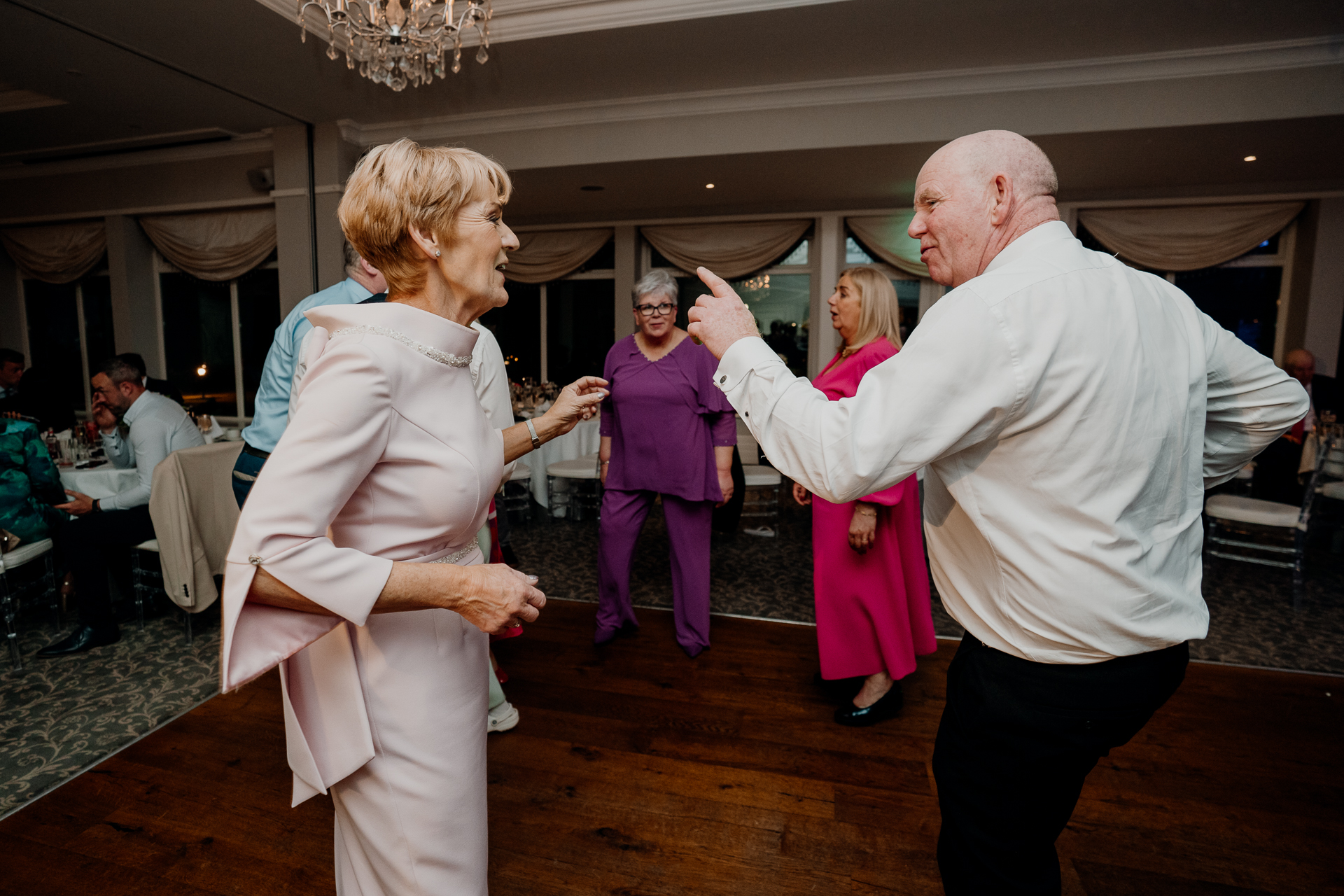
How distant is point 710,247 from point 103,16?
5.29m

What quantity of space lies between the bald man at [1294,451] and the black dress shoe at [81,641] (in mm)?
6966

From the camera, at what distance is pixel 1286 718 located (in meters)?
2.60

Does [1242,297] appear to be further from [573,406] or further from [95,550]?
[95,550]

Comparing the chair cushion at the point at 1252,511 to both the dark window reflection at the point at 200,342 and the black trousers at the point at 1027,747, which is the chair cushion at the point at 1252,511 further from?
the dark window reflection at the point at 200,342

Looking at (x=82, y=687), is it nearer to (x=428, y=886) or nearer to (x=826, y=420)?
(x=428, y=886)

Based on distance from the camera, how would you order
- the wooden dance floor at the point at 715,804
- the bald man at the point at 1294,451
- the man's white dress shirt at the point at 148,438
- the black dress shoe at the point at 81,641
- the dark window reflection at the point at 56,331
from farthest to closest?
the dark window reflection at the point at 56,331 < the bald man at the point at 1294,451 < the man's white dress shirt at the point at 148,438 < the black dress shoe at the point at 81,641 < the wooden dance floor at the point at 715,804

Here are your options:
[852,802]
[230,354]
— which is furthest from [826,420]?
[230,354]

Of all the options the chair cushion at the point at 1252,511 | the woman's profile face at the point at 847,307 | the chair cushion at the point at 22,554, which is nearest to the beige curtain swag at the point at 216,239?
the chair cushion at the point at 22,554

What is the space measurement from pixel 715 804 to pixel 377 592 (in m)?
1.57

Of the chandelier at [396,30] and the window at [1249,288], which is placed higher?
the chandelier at [396,30]

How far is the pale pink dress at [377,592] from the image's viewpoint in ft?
2.73

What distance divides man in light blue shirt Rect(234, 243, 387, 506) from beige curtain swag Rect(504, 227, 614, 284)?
590 cm

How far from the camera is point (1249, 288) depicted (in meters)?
6.96

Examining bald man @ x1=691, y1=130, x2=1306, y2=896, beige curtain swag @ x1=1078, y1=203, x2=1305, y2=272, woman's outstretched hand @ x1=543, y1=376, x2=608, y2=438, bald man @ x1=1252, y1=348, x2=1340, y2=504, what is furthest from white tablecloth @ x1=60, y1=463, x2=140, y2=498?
beige curtain swag @ x1=1078, y1=203, x2=1305, y2=272
